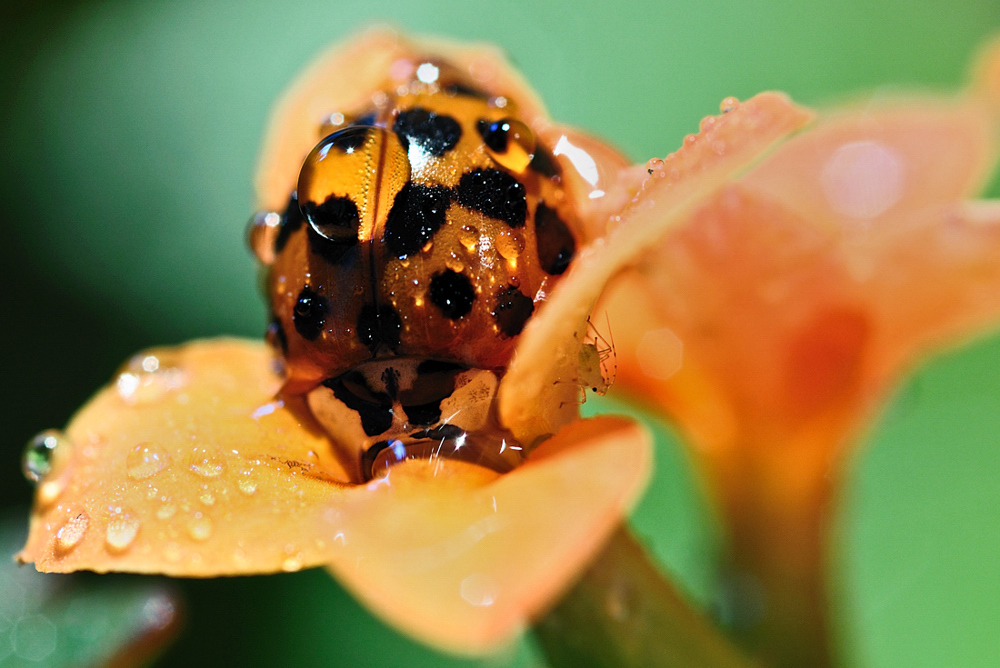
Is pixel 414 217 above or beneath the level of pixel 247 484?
above

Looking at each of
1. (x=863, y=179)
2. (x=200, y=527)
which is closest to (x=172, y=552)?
(x=200, y=527)

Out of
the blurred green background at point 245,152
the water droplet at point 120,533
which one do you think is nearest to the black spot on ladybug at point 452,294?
the water droplet at point 120,533

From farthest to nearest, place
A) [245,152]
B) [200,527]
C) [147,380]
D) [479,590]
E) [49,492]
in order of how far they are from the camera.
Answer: [245,152] < [147,380] < [49,492] < [200,527] < [479,590]

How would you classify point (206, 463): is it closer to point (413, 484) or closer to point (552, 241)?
point (413, 484)

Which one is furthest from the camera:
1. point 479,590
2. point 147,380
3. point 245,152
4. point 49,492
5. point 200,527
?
point 245,152

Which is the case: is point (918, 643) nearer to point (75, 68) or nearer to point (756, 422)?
point (756, 422)

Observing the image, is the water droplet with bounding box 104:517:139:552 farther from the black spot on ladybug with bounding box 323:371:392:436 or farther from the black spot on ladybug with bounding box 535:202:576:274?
the black spot on ladybug with bounding box 535:202:576:274

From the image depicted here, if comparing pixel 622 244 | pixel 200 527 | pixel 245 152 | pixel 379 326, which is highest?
pixel 622 244
